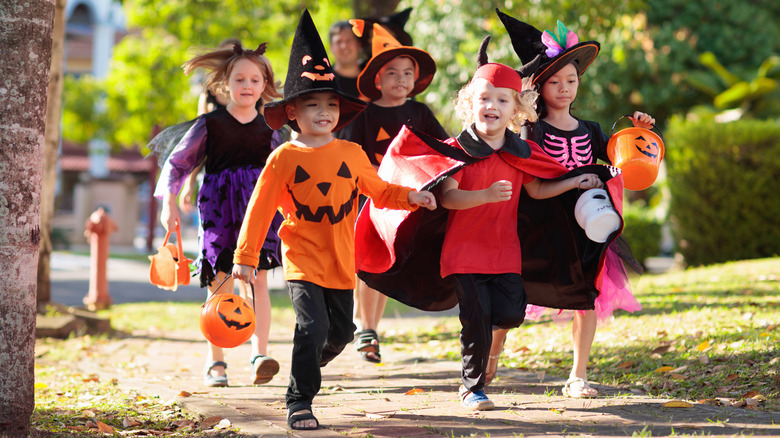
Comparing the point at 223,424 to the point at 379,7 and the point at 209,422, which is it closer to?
the point at 209,422

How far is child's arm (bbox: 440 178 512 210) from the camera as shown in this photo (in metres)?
3.97

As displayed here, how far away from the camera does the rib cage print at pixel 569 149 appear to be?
4664 millimetres

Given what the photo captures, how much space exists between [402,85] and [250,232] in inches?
92.2

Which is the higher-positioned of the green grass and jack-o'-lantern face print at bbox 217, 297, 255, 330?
jack-o'-lantern face print at bbox 217, 297, 255, 330

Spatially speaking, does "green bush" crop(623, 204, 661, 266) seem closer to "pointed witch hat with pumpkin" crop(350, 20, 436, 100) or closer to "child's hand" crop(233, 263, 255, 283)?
"pointed witch hat with pumpkin" crop(350, 20, 436, 100)

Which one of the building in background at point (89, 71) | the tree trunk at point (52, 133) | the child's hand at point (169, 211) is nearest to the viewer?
the child's hand at point (169, 211)

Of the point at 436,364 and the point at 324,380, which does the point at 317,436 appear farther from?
the point at 436,364

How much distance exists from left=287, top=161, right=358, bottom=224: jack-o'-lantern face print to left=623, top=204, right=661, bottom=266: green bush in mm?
12218

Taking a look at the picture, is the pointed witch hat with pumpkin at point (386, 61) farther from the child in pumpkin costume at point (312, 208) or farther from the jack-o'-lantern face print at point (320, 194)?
the jack-o'-lantern face print at point (320, 194)

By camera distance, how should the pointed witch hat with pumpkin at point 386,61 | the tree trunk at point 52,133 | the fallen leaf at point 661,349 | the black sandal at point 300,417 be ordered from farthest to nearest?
the tree trunk at point 52,133, the pointed witch hat with pumpkin at point 386,61, the fallen leaf at point 661,349, the black sandal at point 300,417

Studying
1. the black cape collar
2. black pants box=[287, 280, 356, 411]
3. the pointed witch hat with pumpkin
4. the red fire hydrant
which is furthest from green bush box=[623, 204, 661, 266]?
black pants box=[287, 280, 356, 411]

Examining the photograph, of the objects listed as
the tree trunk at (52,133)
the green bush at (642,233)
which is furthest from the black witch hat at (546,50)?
the green bush at (642,233)

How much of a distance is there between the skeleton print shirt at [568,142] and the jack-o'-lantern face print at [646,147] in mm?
401

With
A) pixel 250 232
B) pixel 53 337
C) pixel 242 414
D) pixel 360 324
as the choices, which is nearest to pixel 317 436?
pixel 242 414
